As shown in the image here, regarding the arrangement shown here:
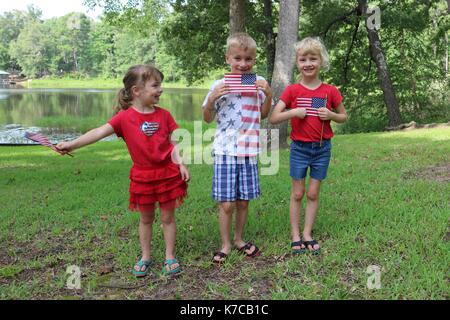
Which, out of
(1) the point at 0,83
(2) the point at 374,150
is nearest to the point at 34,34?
(1) the point at 0,83

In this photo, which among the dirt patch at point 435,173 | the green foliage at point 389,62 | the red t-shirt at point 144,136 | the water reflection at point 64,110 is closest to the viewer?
the red t-shirt at point 144,136

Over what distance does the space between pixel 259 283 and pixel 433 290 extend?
1.15m

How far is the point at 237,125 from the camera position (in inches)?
137

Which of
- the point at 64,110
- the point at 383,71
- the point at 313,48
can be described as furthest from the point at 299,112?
the point at 64,110

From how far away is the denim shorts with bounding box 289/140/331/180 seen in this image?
12.0ft

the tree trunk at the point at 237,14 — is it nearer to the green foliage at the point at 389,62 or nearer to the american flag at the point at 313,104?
the green foliage at the point at 389,62

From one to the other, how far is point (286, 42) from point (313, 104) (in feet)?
17.6

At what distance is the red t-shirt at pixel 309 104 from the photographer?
359 centimetres

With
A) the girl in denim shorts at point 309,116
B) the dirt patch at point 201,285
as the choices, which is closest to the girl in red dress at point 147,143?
the dirt patch at point 201,285

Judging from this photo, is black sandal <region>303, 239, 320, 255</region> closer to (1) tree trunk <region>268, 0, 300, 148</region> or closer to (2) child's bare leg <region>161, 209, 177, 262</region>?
(2) child's bare leg <region>161, 209, 177, 262</region>

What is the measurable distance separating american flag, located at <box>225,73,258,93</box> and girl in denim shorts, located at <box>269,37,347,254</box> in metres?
0.32

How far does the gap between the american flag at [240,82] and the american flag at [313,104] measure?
1.48ft

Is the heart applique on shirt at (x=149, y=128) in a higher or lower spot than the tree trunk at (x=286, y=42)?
lower

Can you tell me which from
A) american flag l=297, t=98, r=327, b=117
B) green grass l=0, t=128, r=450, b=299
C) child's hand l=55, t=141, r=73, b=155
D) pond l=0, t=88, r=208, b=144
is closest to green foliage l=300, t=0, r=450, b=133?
pond l=0, t=88, r=208, b=144
